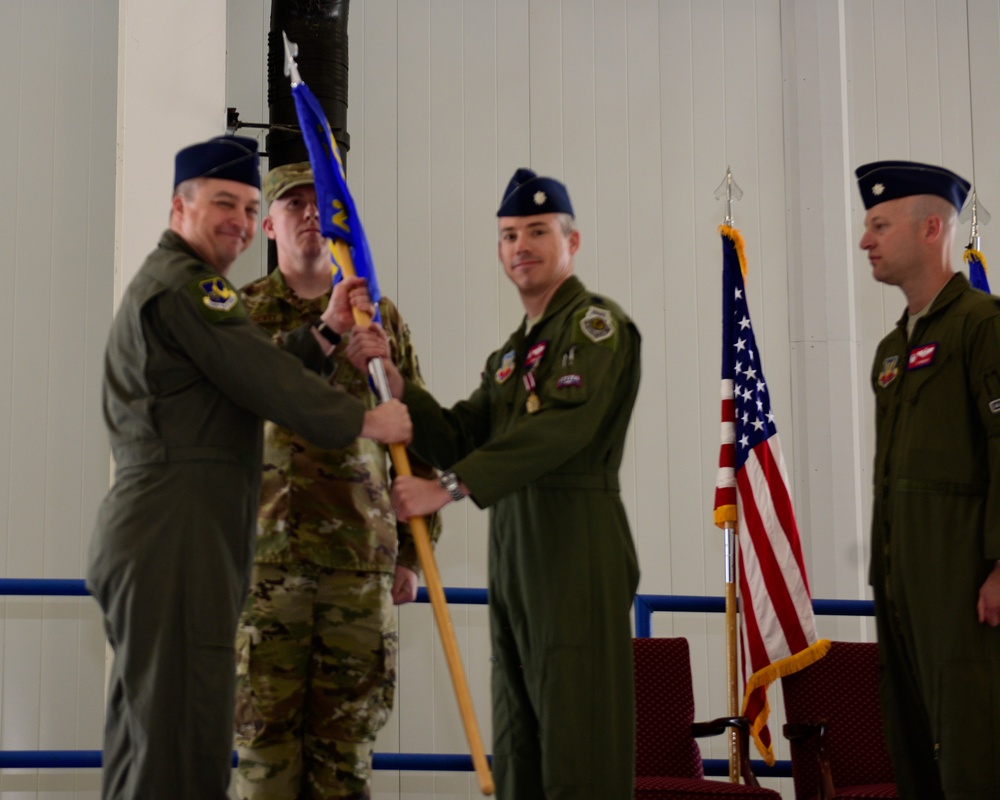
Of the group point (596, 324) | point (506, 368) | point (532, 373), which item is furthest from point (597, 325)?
point (506, 368)

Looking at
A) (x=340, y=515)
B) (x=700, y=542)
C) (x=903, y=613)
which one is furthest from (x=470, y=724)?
(x=700, y=542)

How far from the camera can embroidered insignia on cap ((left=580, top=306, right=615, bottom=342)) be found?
286 cm

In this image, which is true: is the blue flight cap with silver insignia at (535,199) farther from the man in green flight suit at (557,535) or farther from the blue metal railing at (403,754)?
the blue metal railing at (403,754)

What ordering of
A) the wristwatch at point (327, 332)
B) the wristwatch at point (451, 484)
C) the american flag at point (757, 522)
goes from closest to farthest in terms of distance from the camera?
the wristwatch at point (451, 484) → the wristwatch at point (327, 332) → the american flag at point (757, 522)

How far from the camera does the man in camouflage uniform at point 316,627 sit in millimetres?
2992

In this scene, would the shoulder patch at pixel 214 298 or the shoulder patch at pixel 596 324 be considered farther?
the shoulder patch at pixel 596 324

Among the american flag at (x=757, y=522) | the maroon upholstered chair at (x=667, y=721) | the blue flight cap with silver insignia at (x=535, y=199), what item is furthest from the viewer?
the american flag at (x=757, y=522)

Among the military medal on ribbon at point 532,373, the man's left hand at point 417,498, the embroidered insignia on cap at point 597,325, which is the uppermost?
the embroidered insignia on cap at point 597,325

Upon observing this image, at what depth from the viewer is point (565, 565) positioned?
8.98ft

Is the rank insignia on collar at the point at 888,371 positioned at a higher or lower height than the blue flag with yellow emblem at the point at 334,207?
lower

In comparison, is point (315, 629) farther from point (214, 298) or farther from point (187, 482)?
point (214, 298)

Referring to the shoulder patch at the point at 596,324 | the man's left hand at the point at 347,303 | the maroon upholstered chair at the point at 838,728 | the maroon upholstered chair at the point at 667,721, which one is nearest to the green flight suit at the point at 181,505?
the man's left hand at the point at 347,303

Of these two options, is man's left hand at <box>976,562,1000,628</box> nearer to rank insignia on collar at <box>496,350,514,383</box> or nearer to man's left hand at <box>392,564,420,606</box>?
rank insignia on collar at <box>496,350,514,383</box>

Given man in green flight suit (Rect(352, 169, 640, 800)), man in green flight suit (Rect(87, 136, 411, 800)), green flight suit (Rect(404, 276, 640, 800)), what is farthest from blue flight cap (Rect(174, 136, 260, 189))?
green flight suit (Rect(404, 276, 640, 800))
